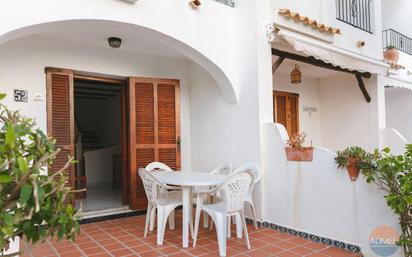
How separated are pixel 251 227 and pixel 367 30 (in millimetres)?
5330

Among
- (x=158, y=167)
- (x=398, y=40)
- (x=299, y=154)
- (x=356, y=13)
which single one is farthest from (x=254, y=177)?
(x=398, y=40)

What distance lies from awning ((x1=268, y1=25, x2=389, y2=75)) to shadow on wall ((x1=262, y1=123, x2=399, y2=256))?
133 cm

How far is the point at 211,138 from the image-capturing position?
569cm

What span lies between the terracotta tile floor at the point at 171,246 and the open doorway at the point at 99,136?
347 cm

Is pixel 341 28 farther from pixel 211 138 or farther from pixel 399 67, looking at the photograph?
pixel 211 138

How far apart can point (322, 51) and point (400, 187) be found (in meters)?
2.64

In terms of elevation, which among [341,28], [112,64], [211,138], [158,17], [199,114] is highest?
[341,28]

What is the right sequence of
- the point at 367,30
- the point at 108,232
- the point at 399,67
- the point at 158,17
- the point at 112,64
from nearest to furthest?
the point at 158,17
the point at 108,232
the point at 112,64
the point at 367,30
the point at 399,67

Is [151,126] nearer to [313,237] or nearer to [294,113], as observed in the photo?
[313,237]

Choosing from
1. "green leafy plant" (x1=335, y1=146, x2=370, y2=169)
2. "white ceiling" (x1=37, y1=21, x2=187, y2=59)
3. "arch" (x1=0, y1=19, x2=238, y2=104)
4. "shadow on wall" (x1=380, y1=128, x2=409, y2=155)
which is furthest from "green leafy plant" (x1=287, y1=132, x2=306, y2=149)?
"shadow on wall" (x1=380, y1=128, x2=409, y2=155)

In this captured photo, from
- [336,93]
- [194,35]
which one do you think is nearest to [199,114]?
[194,35]

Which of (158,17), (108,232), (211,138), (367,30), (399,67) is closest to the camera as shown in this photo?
(158,17)

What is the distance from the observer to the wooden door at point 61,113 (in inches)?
180

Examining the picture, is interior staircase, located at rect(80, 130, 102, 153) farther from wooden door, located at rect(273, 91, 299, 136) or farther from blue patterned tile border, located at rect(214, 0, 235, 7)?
blue patterned tile border, located at rect(214, 0, 235, 7)
